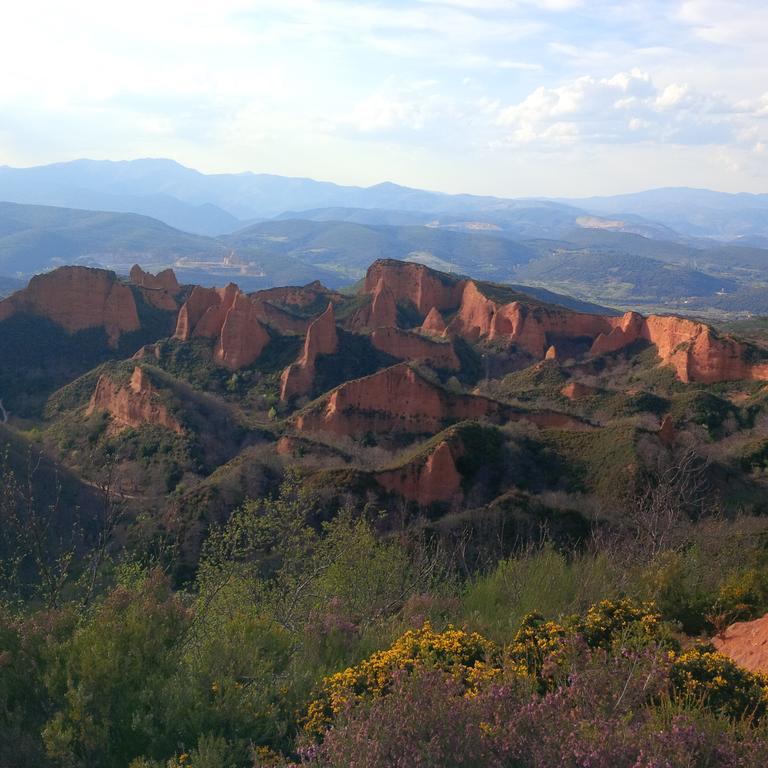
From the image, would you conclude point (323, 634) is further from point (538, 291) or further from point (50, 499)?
point (538, 291)

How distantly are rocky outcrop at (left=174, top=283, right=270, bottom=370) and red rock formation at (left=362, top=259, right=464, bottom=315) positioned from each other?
2241 centimetres

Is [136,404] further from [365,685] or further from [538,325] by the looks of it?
[538,325]

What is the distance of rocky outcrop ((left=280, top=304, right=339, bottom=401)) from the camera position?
49.1m

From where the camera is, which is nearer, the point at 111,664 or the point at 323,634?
the point at 111,664

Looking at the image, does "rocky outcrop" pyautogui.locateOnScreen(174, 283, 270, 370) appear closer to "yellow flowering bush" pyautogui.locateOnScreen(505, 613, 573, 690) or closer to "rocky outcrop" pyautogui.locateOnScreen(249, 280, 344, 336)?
"rocky outcrop" pyautogui.locateOnScreen(249, 280, 344, 336)

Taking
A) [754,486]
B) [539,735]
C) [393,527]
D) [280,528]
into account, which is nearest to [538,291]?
[754,486]

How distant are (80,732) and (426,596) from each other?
709 centimetres

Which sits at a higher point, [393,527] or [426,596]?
[426,596]

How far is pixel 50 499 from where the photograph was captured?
2834cm

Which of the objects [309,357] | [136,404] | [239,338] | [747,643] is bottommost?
[136,404]

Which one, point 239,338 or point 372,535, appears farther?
point 239,338

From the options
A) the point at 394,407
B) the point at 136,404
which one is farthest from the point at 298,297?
the point at 394,407

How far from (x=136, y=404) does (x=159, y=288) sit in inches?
1114

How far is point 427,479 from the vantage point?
94.7 ft
